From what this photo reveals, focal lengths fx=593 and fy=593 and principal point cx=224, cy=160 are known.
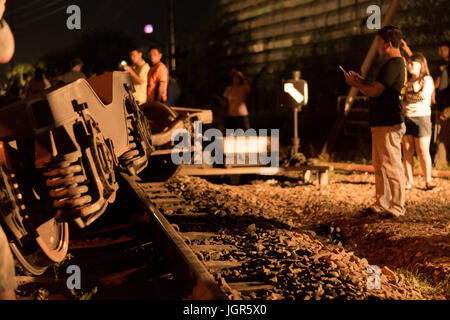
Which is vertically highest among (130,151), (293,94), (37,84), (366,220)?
(37,84)

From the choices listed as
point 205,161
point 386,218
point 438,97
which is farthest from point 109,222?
point 438,97

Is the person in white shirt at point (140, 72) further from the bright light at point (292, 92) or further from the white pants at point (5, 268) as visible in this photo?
the white pants at point (5, 268)

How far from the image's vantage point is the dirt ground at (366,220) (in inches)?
202

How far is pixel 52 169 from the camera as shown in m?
3.62

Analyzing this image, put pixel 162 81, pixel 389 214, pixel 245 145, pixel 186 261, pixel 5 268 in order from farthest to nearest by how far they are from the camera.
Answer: pixel 162 81 → pixel 245 145 → pixel 389 214 → pixel 186 261 → pixel 5 268

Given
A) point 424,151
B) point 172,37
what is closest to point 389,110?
point 424,151

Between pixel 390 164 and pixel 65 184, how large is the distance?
3.98 m

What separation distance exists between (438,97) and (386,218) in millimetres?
4001

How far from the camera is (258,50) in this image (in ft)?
69.1

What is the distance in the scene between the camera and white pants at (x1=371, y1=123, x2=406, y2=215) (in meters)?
6.41

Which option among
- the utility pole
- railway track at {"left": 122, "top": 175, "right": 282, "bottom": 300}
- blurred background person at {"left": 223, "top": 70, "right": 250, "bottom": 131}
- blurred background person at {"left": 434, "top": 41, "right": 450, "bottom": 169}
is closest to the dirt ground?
railway track at {"left": 122, "top": 175, "right": 282, "bottom": 300}

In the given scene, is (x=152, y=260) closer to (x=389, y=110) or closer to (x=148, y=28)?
(x=389, y=110)

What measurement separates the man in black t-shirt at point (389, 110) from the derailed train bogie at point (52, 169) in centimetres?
327
